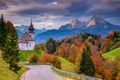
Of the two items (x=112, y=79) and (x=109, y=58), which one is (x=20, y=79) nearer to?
(x=112, y=79)

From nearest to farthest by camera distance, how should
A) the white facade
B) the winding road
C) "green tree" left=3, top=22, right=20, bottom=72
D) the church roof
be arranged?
the winding road < "green tree" left=3, top=22, right=20, bottom=72 < the white facade < the church roof

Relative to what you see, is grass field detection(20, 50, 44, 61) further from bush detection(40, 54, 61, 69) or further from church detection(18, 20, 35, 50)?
bush detection(40, 54, 61, 69)

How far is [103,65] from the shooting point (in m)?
126

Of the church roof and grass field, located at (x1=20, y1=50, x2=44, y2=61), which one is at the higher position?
the church roof

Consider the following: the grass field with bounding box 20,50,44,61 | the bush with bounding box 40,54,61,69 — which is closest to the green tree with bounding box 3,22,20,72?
the bush with bounding box 40,54,61,69

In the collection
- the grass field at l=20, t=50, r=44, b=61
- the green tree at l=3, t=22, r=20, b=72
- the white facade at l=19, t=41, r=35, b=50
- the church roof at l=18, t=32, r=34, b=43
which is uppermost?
the green tree at l=3, t=22, r=20, b=72

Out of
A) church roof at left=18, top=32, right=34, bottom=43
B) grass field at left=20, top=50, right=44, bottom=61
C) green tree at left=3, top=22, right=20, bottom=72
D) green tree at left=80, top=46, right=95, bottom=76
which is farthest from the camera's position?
church roof at left=18, top=32, right=34, bottom=43

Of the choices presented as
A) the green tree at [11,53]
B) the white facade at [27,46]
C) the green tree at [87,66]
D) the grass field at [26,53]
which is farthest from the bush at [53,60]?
the green tree at [11,53]

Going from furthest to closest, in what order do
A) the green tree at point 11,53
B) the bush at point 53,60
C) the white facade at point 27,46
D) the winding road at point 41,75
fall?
1. the white facade at point 27,46
2. the bush at point 53,60
3. the green tree at point 11,53
4. the winding road at point 41,75

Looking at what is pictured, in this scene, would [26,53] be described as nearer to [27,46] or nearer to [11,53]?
[27,46]

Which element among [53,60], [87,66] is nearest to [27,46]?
[53,60]

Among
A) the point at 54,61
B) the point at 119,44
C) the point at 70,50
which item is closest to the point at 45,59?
the point at 54,61

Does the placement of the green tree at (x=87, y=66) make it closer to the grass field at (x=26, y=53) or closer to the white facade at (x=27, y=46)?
the grass field at (x=26, y=53)

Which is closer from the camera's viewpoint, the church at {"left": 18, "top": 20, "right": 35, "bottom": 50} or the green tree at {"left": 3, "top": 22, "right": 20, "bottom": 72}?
the green tree at {"left": 3, "top": 22, "right": 20, "bottom": 72}
